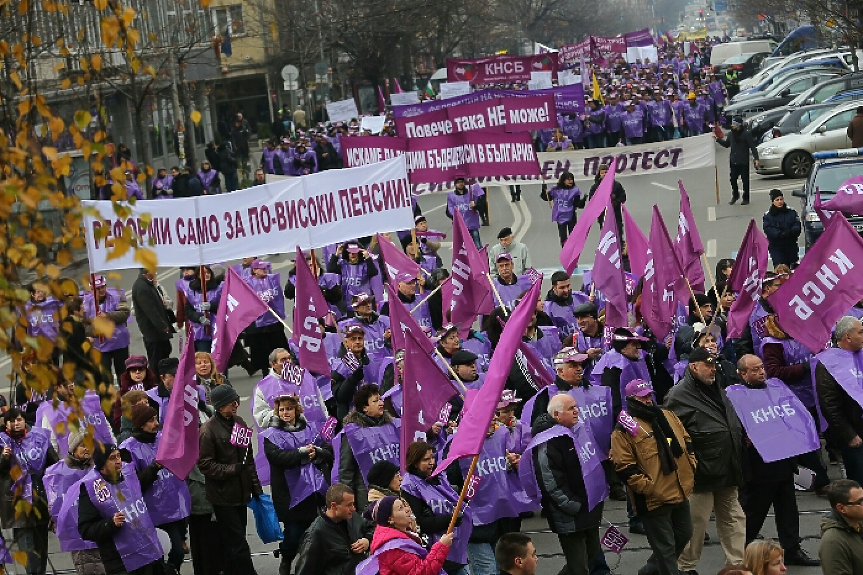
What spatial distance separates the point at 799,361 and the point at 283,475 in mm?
4123

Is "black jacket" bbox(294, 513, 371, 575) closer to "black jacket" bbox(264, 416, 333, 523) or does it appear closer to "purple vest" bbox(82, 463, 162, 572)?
"purple vest" bbox(82, 463, 162, 572)

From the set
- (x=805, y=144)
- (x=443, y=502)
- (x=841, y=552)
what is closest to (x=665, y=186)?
(x=805, y=144)

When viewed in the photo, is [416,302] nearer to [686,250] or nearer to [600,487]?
[686,250]

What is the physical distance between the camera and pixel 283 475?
9711 mm

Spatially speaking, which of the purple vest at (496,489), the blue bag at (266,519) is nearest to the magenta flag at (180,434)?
the blue bag at (266,519)

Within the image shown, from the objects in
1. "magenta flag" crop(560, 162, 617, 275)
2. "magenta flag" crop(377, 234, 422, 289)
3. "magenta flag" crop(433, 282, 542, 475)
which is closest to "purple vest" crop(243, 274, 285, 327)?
"magenta flag" crop(377, 234, 422, 289)

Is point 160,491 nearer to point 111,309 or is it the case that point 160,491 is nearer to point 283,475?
point 283,475

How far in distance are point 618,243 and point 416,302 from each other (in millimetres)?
2731

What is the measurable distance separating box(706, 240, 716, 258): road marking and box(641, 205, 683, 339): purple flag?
902 centimetres

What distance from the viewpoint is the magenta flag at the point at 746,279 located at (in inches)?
448

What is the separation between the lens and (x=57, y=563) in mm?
11414

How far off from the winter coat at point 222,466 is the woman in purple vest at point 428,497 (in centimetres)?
169

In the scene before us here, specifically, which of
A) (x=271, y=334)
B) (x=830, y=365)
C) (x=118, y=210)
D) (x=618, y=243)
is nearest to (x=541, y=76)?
(x=271, y=334)

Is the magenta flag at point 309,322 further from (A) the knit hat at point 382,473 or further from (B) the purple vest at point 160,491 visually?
(A) the knit hat at point 382,473
